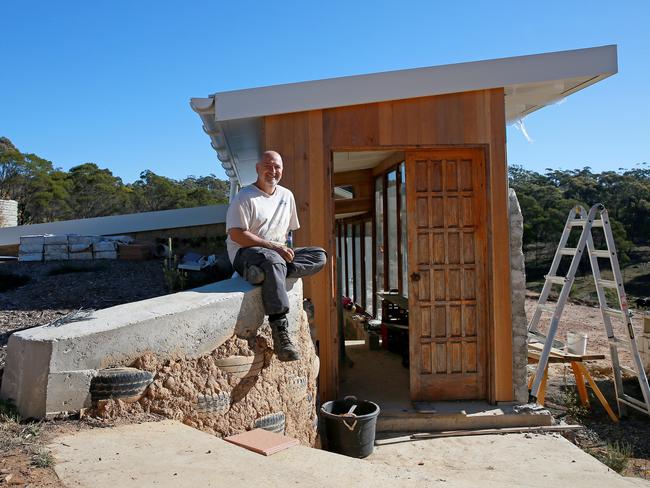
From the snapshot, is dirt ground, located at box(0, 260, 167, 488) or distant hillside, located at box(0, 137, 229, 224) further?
distant hillside, located at box(0, 137, 229, 224)

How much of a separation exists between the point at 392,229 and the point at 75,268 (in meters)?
5.71

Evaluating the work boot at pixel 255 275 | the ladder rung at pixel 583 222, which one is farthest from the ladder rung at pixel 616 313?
the work boot at pixel 255 275

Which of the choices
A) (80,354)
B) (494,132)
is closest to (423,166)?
(494,132)

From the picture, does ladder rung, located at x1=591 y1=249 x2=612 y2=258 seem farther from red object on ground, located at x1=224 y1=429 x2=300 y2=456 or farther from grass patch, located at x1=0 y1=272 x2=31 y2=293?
grass patch, located at x1=0 y1=272 x2=31 y2=293

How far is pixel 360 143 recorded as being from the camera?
19.2ft

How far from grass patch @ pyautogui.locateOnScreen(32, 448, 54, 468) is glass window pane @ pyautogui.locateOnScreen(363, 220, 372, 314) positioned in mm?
8345

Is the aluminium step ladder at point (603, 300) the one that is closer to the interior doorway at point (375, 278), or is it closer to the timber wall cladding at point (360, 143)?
the timber wall cladding at point (360, 143)

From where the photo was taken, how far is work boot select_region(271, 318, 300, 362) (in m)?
4.01

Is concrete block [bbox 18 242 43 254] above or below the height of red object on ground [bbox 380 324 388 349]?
above

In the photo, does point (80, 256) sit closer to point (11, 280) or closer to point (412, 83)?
point (11, 280)

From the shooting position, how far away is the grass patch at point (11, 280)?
9164mm

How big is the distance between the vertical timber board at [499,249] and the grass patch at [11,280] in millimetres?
7391

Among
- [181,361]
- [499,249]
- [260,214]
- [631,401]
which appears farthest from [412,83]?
[631,401]

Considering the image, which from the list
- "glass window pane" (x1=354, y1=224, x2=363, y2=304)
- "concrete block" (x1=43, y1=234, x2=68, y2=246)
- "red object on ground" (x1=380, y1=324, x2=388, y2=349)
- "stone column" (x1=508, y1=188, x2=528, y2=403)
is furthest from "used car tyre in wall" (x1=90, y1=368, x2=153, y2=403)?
"concrete block" (x1=43, y1=234, x2=68, y2=246)
